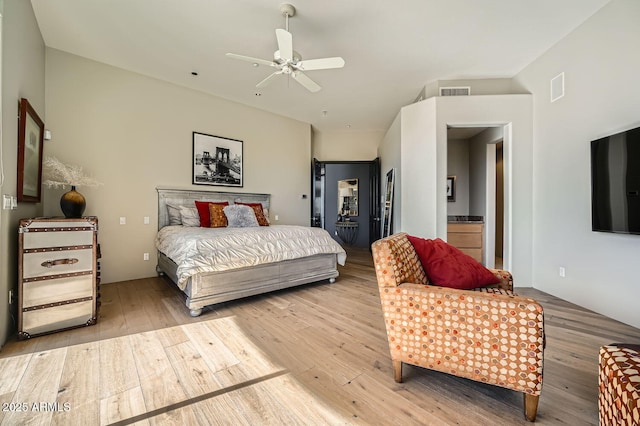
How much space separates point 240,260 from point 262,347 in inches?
41.0

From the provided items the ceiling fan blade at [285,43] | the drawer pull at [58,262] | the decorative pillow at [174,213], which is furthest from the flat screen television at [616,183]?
the decorative pillow at [174,213]

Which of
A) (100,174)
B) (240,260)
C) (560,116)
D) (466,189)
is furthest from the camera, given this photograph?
(466,189)

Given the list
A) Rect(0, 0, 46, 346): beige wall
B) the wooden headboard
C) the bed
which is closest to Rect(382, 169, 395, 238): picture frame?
the bed

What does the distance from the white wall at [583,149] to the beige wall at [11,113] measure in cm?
535

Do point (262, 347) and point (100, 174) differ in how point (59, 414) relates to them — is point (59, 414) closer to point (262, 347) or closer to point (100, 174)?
point (262, 347)

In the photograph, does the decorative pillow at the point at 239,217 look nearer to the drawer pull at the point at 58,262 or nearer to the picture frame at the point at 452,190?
the drawer pull at the point at 58,262

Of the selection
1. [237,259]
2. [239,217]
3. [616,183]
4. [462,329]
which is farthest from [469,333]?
[239,217]

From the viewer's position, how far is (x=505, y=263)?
144 inches

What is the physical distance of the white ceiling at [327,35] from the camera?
8.25 feet

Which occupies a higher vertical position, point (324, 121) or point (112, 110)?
point (324, 121)

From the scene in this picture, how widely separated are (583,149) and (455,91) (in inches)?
71.4

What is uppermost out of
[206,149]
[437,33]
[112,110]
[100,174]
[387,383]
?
[437,33]

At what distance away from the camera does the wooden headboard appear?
3986 mm

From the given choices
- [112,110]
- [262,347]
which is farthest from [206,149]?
[262,347]
